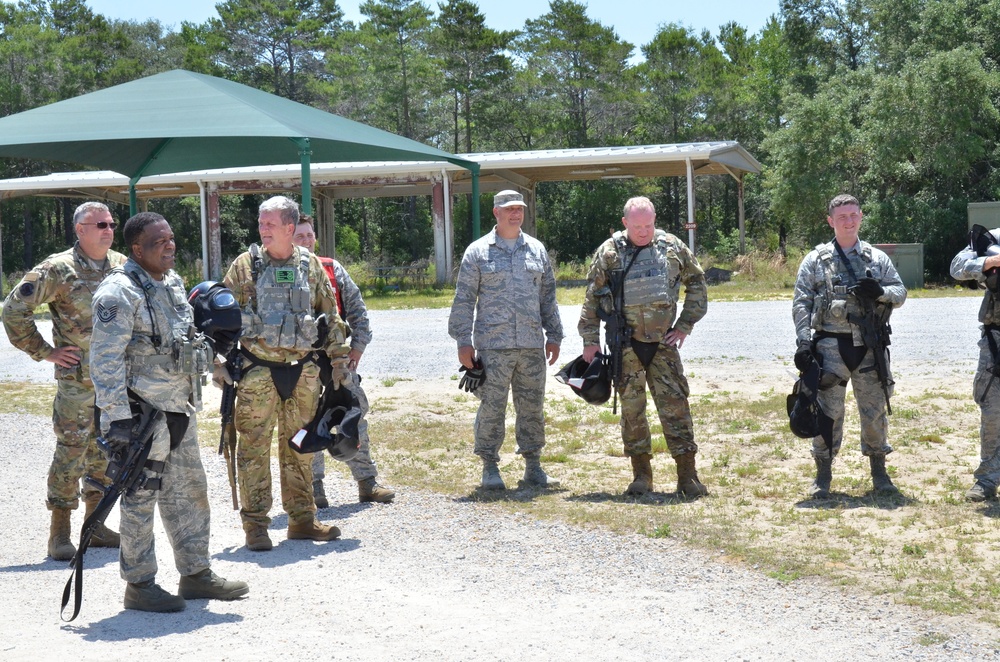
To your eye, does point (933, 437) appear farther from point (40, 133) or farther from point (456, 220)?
point (456, 220)

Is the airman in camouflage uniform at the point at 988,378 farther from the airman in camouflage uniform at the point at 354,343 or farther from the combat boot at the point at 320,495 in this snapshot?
the combat boot at the point at 320,495

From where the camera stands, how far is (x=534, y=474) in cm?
700

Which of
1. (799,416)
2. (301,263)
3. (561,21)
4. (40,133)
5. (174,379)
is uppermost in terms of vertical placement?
(561,21)

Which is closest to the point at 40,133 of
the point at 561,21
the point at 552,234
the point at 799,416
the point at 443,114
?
the point at 799,416

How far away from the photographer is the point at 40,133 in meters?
8.51

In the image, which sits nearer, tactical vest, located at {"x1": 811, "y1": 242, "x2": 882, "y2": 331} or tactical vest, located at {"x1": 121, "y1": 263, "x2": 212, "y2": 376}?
tactical vest, located at {"x1": 121, "y1": 263, "x2": 212, "y2": 376}

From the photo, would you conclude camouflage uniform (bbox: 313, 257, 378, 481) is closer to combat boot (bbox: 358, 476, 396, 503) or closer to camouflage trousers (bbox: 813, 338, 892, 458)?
combat boot (bbox: 358, 476, 396, 503)

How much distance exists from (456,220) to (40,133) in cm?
3802

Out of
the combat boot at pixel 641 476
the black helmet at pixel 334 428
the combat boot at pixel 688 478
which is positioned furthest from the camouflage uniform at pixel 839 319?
the black helmet at pixel 334 428

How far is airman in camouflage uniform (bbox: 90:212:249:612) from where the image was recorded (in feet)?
14.5

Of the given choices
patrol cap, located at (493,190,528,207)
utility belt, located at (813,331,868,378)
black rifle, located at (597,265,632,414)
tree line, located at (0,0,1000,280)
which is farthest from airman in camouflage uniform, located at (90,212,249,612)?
tree line, located at (0,0,1000,280)

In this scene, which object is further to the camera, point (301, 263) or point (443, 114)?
point (443, 114)

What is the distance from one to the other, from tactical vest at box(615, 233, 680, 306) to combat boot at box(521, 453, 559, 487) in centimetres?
124

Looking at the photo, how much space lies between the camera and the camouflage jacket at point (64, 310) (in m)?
5.55
